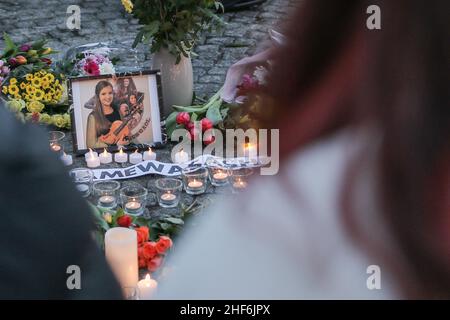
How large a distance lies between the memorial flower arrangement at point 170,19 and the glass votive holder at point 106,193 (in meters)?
1.05

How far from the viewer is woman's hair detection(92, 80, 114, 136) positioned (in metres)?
4.20

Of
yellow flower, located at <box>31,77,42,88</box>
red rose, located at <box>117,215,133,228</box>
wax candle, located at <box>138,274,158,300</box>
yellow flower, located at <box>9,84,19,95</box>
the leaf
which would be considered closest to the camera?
wax candle, located at <box>138,274,158,300</box>

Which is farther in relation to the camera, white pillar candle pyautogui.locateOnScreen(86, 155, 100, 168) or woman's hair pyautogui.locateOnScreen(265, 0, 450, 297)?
white pillar candle pyautogui.locateOnScreen(86, 155, 100, 168)

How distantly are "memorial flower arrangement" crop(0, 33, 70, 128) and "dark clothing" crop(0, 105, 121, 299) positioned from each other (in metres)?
3.62

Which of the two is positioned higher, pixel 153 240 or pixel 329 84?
pixel 329 84

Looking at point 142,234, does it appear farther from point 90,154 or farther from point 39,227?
point 39,227

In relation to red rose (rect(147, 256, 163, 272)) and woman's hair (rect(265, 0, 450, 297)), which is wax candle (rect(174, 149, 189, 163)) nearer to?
red rose (rect(147, 256, 163, 272))

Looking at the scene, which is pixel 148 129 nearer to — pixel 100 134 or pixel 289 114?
pixel 100 134

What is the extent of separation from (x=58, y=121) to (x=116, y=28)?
2396 millimetres

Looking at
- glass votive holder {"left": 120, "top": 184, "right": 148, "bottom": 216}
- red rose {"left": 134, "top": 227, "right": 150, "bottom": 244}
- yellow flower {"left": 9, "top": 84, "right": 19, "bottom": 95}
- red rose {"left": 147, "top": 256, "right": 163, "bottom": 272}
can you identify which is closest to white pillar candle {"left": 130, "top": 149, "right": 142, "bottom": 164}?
glass votive holder {"left": 120, "top": 184, "right": 148, "bottom": 216}

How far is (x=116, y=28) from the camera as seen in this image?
6.60 metres

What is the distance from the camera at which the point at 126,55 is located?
5.73m
